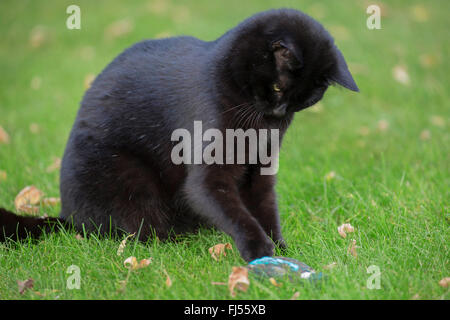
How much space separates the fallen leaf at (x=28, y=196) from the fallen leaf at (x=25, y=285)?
3.34 feet

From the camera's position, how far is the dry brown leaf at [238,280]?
196cm

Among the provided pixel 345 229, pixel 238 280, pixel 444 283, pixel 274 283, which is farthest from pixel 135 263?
pixel 444 283

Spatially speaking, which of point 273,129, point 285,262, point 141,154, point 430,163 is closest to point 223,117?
point 273,129

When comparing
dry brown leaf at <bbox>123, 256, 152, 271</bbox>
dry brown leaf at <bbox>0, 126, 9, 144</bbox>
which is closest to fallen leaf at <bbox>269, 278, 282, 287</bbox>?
dry brown leaf at <bbox>123, 256, 152, 271</bbox>

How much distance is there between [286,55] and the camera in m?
2.14

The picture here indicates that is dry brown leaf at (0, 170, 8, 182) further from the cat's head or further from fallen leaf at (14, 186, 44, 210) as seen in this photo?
the cat's head

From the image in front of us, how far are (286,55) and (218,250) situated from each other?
37.3 inches

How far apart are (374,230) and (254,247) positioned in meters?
0.72

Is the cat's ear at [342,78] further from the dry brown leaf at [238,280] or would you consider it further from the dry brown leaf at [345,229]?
the dry brown leaf at [238,280]

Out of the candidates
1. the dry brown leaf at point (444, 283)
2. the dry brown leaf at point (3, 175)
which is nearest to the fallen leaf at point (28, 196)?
the dry brown leaf at point (3, 175)

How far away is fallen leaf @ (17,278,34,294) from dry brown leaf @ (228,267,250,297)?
85 centimetres
